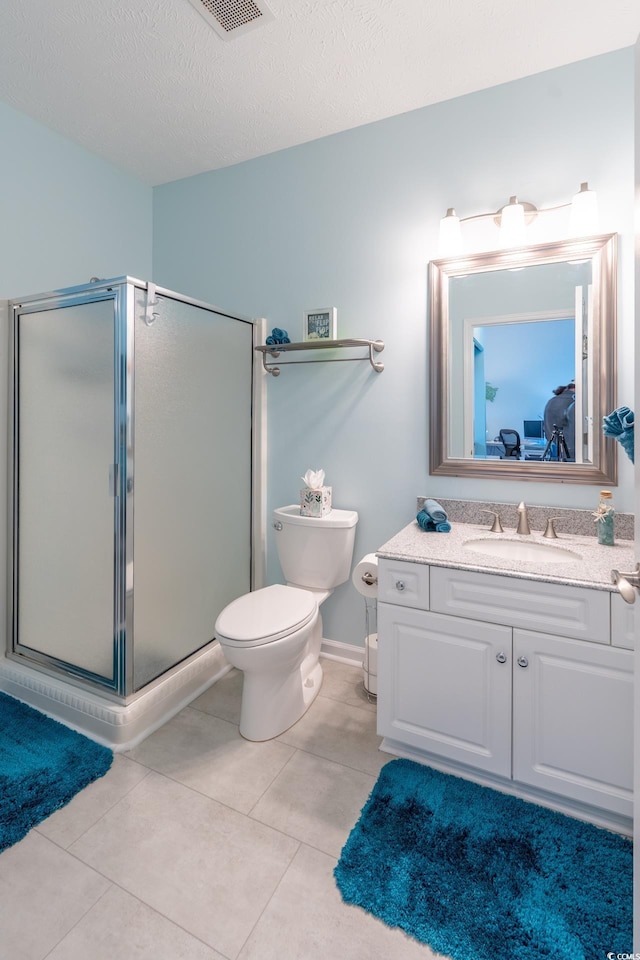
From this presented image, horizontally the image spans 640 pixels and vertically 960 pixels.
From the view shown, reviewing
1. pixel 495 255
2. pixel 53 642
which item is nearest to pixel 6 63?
pixel 495 255

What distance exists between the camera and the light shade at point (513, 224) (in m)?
1.86

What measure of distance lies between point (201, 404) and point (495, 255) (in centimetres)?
140

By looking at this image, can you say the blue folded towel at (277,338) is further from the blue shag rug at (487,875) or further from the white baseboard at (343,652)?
the blue shag rug at (487,875)

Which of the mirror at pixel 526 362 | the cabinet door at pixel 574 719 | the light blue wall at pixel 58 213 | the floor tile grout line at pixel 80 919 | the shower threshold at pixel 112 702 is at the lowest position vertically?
the floor tile grout line at pixel 80 919

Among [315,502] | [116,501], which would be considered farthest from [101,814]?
[315,502]

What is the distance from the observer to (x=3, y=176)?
82.9 inches

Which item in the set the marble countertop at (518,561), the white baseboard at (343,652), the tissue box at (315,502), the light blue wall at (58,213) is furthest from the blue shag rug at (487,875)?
the light blue wall at (58,213)

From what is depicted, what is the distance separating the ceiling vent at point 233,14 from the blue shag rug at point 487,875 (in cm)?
265

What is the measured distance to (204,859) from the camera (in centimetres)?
134

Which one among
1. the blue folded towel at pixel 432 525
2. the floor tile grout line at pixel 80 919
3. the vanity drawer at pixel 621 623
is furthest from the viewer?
the blue folded towel at pixel 432 525

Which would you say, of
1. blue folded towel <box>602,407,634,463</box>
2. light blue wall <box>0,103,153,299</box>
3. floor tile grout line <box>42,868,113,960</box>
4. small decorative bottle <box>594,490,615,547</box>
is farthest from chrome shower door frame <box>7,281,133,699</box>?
small decorative bottle <box>594,490,615,547</box>

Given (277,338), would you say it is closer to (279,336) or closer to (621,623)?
(279,336)

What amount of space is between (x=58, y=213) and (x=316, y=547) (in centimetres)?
207

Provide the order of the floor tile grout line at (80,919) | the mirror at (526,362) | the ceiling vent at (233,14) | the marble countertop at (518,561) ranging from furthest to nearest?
the mirror at (526,362) → the ceiling vent at (233,14) → the marble countertop at (518,561) → the floor tile grout line at (80,919)
